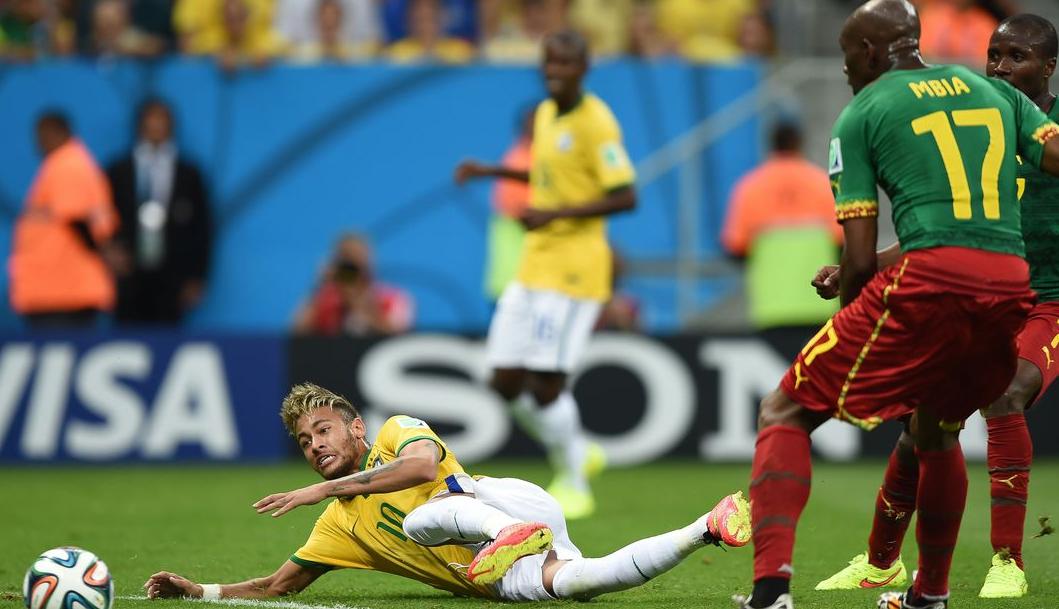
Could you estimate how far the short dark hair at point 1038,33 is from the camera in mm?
6559

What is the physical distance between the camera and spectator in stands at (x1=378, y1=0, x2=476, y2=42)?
52.1ft

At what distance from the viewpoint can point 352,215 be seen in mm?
15219

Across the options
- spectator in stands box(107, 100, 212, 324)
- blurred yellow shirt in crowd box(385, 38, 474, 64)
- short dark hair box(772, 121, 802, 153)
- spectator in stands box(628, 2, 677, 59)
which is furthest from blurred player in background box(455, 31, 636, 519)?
spectator in stands box(628, 2, 677, 59)

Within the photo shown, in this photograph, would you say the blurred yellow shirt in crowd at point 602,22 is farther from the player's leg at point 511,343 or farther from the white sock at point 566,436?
the white sock at point 566,436

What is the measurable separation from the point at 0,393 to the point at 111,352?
90 centimetres

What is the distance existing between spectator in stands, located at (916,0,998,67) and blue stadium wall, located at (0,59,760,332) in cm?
171

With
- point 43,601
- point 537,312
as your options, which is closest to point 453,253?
point 537,312

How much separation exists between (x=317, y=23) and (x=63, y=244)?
362 cm

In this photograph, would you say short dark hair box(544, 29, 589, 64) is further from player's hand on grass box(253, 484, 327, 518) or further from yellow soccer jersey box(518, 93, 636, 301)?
player's hand on grass box(253, 484, 327, 518)

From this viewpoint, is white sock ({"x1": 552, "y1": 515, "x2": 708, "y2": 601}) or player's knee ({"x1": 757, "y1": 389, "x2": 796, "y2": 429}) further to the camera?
white sock ({"x1": 552, "y1": 515, "x2": 708, "y2": 601})

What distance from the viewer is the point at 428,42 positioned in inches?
606

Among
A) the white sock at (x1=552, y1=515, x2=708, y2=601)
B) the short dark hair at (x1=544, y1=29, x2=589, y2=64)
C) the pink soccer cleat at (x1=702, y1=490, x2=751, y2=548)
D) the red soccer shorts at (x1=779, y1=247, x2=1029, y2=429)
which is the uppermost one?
the short dark hair at (x1=544, y1=29, x2=589, y2=64)

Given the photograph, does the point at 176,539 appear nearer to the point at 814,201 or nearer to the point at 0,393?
the point at 0,393

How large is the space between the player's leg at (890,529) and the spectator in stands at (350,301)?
24.8ft
